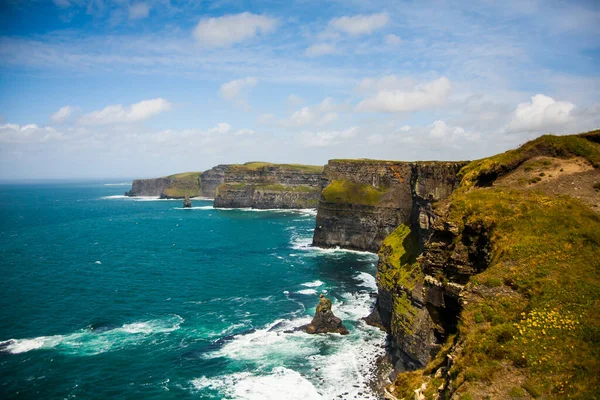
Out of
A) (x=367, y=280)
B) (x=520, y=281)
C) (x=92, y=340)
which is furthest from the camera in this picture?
(x=367, y=280)

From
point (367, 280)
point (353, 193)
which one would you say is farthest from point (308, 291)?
point (353, 193)

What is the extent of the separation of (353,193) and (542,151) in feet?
290

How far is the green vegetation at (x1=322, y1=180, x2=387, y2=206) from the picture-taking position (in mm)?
114438

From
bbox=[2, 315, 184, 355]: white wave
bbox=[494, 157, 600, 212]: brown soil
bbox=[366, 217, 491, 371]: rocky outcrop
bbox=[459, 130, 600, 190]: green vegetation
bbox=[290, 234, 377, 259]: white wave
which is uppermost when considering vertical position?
bbox=[459, 130, 600, 190]: green vegetation

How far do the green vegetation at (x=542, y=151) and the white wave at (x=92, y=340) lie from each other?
47.9m

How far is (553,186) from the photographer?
25.9m

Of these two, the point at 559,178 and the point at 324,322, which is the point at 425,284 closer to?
the point at 559,178

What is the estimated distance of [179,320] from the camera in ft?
197

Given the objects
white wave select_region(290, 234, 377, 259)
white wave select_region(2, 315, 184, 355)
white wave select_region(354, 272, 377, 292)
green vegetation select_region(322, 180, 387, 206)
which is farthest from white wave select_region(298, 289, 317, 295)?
green vegetation select_region(322, 180, 387, 206)

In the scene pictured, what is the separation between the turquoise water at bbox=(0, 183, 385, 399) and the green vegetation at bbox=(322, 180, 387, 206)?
16950 mm

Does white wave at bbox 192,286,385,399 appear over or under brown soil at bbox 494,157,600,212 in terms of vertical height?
under

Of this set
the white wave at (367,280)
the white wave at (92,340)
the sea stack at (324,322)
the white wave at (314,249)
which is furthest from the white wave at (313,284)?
the white wave at (314,249)

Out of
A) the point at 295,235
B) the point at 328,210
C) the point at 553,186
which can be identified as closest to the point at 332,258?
the point at 328,210

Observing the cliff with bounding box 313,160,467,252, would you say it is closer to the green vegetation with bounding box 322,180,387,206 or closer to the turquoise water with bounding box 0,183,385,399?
the green vegetation with bounding box 322,180,387,206
